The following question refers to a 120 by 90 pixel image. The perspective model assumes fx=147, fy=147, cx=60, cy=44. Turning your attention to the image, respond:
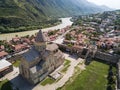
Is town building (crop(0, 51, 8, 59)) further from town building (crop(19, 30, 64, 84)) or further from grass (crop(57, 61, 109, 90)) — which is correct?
grass (crop(57, 61, 109, 90))

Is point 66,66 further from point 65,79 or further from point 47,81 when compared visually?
point 47,81

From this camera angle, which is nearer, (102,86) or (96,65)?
(102,86)

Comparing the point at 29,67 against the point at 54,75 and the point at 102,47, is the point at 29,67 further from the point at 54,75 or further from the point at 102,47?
the point at 102,47

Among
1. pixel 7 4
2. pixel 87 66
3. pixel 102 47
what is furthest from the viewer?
pixel 7 4

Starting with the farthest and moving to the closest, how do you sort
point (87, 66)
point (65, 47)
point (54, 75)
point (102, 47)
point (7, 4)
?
point (7, 4)
point (102, 47)
point (65, 47)
point (87, 66)
point (54, 75)

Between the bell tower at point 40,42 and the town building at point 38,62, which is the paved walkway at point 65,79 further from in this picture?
the bell tower at point 40,42

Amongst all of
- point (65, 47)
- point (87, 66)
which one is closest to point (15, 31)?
point (65, 47)

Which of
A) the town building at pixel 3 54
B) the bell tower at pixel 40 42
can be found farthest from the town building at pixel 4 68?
the town building at pixel 3 54

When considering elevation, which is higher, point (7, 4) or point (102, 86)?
point (7, 4)
